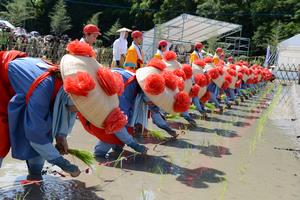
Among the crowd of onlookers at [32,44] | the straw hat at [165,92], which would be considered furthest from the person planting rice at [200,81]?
the crowd of onlookers at [32,44]

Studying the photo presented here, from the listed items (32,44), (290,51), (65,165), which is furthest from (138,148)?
(290,51)

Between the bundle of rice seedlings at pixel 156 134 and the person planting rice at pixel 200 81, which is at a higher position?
the person planting rice at pixel 200 81

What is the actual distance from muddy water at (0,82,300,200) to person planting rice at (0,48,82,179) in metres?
0.37

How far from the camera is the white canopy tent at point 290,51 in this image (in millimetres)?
36562

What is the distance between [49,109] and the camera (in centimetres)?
431

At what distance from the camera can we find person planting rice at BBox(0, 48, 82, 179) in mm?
4141

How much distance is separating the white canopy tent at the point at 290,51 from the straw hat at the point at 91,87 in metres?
34.2

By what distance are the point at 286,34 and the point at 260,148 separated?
41.6 meters

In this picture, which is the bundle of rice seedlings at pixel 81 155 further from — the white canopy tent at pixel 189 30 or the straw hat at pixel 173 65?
the white canopy tent at pixel 189 30

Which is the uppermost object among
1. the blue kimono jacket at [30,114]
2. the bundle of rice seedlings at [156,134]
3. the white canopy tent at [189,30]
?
the white canopy tent at [189,30]

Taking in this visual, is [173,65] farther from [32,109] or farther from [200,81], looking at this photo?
[32,109]

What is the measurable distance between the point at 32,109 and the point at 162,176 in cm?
199

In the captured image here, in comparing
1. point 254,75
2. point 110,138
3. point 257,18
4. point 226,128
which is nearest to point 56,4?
point 257,18

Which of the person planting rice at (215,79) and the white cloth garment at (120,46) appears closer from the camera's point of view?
the person planting rice at (215,79)
